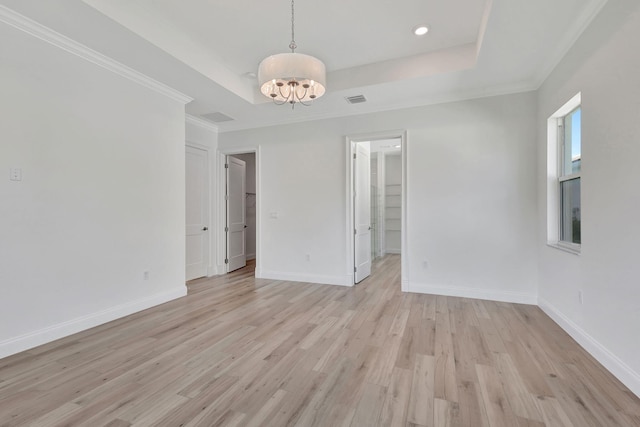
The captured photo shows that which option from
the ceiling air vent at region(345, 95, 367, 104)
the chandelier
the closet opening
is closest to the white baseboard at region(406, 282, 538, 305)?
the closet opening

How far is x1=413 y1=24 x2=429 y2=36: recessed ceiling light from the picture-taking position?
9.90 feet

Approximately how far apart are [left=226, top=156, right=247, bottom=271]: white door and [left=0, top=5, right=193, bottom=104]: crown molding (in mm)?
2146

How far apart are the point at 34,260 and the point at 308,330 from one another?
8.39 ft

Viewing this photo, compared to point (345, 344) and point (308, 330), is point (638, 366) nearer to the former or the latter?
point (345, 344)

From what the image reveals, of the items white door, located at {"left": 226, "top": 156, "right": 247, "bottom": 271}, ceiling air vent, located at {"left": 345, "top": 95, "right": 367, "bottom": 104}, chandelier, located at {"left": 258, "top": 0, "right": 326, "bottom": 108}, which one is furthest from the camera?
white door, located at {"left": 226, "top": 156, "right": 247, "bottom": 271}

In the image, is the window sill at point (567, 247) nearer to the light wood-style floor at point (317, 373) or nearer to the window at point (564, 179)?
the window at point (564, 179)

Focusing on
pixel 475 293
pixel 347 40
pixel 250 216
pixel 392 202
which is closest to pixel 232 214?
pixel 250 216

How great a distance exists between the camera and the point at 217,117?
16.4 feet

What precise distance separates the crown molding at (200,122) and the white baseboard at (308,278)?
9.14 ft

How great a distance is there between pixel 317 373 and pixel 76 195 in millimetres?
2854

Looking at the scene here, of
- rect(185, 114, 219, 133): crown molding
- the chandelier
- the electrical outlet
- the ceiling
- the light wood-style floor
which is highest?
the ceiling

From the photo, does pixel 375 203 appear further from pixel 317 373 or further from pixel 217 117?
pixel 317 373

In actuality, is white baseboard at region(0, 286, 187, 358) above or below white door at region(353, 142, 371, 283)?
below

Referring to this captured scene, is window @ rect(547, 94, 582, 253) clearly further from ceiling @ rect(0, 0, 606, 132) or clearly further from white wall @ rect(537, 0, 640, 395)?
ceiling @ rect(0, 0, 606, 132)
